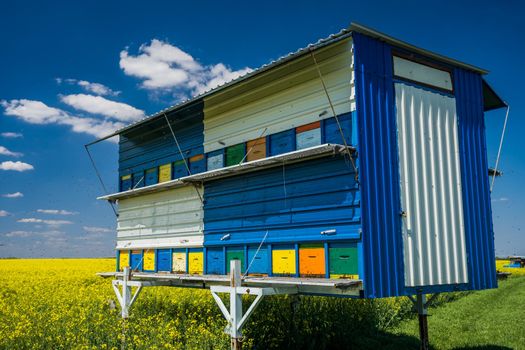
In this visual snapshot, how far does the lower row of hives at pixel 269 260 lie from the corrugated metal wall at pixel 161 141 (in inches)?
111

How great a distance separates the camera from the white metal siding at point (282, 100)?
371 inches

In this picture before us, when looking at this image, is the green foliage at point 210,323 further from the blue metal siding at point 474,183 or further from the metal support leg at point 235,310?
the blue metal siding at point 474,183

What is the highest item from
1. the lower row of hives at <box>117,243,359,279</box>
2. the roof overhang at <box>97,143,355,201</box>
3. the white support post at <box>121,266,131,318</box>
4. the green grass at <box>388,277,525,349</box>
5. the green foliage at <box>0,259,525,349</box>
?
the roof overhang at <box>97,143,355,201</box>

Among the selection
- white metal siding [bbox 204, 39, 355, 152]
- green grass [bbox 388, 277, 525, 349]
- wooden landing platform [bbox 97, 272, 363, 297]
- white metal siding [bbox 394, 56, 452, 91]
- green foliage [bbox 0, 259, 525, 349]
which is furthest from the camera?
green grass [bbox 388, 277, 525, 349]

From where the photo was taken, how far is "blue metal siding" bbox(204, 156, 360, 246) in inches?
355

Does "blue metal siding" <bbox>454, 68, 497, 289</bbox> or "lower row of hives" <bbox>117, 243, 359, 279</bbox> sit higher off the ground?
"blue metal siding" <bbox>454, 68, 497, 289</bbox>

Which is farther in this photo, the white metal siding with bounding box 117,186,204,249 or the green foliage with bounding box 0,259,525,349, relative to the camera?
the white metal siding with bounding box 117,186,204,249

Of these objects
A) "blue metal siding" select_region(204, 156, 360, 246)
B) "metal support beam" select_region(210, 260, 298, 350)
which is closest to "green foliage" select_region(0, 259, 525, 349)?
"metal support beam" select_region(210, 260, 298, 350)

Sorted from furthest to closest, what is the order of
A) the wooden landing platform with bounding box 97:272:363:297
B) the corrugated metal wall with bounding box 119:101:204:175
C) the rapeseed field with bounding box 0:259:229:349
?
the corrugated metal wall with bounding box 119:101:204:175, the rapeseed field with bounding box 0:259:229:349, the wooden landing platform with bounding box 97:272:363:297

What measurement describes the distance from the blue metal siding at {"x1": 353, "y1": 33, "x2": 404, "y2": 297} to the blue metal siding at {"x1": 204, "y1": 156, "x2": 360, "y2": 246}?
37 cm

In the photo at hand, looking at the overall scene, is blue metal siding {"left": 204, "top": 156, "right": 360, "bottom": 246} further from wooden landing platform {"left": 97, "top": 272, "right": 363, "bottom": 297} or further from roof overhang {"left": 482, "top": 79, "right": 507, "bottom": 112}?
roof overhang {"left": 482, "top": 79, "right": 507, "bottom": 112}

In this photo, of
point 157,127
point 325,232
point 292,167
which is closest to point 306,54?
point 292,167

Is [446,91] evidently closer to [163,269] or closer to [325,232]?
[325,232]

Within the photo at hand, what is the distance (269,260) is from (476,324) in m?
12.0
